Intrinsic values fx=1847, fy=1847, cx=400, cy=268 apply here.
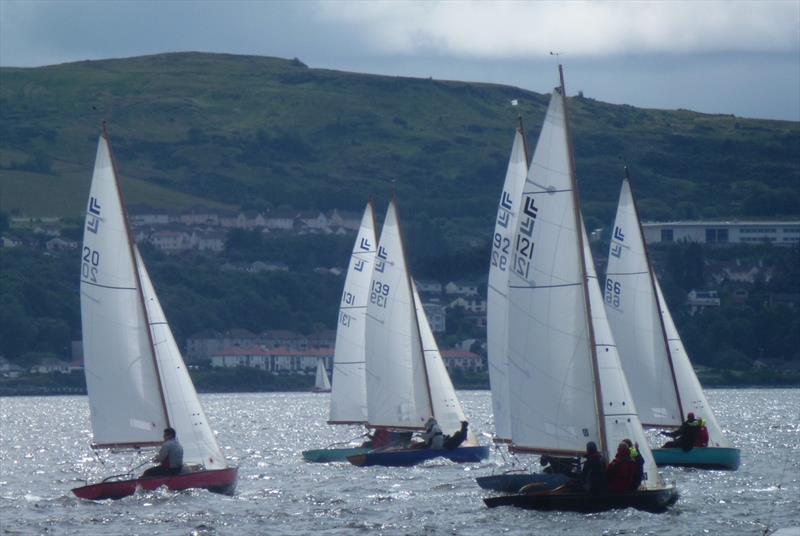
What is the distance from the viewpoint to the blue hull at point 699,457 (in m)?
40.2

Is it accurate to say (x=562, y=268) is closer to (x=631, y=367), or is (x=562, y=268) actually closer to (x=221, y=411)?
(x=631, y=367)

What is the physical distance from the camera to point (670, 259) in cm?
18400

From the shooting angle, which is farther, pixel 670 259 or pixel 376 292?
pixel 670 259

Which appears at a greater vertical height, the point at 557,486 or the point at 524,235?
the point at 524,235

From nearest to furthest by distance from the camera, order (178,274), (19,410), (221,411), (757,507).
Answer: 1. (757,507)
2. (221,411)
3. (19,410)
4. (178,274)

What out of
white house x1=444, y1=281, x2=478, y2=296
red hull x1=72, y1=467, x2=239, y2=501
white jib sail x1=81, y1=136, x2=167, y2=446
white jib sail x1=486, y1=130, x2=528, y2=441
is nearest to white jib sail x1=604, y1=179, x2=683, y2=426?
white jib sail x1=486, y1=130, x2=528, y2=441

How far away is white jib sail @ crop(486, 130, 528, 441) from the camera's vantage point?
135 ft

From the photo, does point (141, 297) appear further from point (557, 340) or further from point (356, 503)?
point (557, 340)

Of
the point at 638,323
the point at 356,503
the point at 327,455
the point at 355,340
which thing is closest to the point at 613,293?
the point at 638,323

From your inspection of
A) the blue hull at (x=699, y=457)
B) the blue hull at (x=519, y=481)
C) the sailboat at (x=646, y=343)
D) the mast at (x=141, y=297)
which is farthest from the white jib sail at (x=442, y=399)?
the blue hull at (x=519, y=481)

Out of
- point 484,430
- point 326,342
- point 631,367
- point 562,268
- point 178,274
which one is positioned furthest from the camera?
point 178,274

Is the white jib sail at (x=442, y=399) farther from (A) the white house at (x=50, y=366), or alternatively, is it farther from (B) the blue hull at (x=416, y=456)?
(A) the white house at (x=50, y=366)

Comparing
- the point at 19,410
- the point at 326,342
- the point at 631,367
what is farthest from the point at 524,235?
the point at 326,342

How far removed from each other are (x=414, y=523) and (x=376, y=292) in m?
16.8
